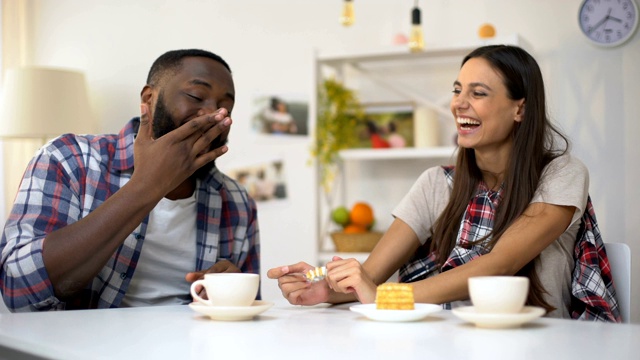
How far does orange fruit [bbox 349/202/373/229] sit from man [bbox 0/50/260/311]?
57.8 inches

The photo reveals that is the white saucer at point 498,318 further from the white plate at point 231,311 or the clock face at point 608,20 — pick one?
the clock face at point 608,20

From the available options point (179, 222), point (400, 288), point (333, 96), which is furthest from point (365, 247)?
point (400, 288)

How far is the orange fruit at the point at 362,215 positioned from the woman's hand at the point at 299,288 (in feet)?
6.43

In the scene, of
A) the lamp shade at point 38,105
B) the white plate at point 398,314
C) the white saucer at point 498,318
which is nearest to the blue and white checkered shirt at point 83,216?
the white plate at point 398,314

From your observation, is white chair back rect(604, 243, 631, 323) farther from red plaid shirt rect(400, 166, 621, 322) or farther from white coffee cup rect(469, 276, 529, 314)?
white coffee cup rect(469, 276, 529, 314)

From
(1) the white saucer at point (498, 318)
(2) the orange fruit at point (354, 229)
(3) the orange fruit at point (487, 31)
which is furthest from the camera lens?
(2) the orange fruit at point (354, 229)

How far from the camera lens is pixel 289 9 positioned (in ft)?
13.1

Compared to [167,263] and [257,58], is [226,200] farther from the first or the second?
[257,58]

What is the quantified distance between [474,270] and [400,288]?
1.31 ft

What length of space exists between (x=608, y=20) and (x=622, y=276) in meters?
2.01

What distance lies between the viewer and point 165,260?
180 cm

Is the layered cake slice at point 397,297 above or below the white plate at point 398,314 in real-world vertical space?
above

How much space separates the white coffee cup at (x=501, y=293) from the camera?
1.07 meters

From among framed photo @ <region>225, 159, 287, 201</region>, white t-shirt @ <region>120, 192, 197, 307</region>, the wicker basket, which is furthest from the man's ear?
framed photo @ <region>225, 159, 287, 201</region>
